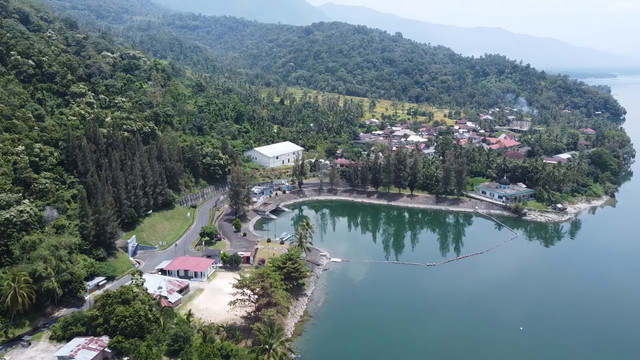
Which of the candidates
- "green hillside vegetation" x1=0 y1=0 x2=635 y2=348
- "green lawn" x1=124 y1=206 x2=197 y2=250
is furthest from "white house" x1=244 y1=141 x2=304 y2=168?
"green lawn" x1=124 y1=206 x2=197 y2=250

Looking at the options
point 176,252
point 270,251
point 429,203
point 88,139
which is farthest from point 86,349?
point 429,203

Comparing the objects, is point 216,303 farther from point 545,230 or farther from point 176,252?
point 545,230

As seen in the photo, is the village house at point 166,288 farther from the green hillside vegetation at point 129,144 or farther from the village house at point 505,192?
the village house at point 505,192

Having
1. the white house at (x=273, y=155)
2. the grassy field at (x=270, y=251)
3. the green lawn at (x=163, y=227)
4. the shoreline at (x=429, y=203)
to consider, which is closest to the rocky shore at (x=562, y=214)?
the shoreline at (x=429, y=203)

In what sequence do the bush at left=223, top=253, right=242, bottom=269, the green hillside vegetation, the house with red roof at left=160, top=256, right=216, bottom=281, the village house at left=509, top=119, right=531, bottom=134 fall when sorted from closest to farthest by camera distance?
1. the green hillside vegetation
2. the house with red roof at left=160, top=256, right=216, bottom=281
3. the bush at left=223, top=253, right=242, bottom=269
4. the village house at left=509, top=119, right=531, bottom=134

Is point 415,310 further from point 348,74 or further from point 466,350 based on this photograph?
point 348,74

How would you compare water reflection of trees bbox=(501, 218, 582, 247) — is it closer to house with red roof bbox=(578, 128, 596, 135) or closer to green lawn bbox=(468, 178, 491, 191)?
green lawn bbox=(468, 178, 491, 191)

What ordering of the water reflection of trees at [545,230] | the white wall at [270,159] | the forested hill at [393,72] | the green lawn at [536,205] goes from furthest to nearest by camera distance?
the forested hill at [393,72], the white wall at [270,159], the green lawn at [536,205], the water reflection of trees at [545,230]

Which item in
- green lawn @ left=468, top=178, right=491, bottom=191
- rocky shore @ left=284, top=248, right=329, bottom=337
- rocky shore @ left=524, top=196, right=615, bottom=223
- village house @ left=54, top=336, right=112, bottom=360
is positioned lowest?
rocky shore @ left=524, top=196, right=615, bottom=223
